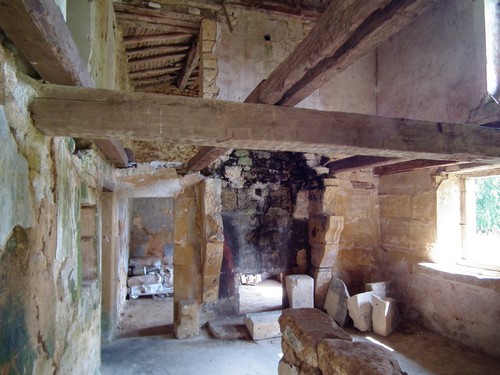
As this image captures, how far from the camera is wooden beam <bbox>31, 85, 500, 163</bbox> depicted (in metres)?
1.41

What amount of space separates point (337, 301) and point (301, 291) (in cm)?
54

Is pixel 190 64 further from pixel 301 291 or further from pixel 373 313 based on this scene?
pixel 373 313

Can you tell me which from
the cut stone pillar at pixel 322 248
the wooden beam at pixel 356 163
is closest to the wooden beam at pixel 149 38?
the wooden beam at pixel 356 163

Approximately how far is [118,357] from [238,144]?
10.7 ft

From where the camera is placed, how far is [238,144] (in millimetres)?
1659

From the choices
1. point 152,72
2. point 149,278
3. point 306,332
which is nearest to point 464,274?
point 306,332

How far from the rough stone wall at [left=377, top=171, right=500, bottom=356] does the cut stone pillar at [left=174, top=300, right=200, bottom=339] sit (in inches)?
119

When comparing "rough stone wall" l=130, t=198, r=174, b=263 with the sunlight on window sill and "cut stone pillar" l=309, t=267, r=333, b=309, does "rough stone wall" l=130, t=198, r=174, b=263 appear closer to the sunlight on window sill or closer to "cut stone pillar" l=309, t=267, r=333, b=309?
"cut stone pillar" l=309, t=267, r=333, b=309

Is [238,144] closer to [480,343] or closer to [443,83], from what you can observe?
[443,83]

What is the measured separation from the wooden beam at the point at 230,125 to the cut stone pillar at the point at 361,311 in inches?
120

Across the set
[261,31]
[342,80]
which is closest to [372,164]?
[342,80]

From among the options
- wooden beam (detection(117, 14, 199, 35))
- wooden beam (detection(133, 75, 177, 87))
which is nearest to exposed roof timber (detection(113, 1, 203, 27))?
wooden beam (detection(117, 14, 199, 35))

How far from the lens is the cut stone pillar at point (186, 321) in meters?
4.20

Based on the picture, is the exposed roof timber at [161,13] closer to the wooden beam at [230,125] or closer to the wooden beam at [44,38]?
the wooden beam at [44,38]
